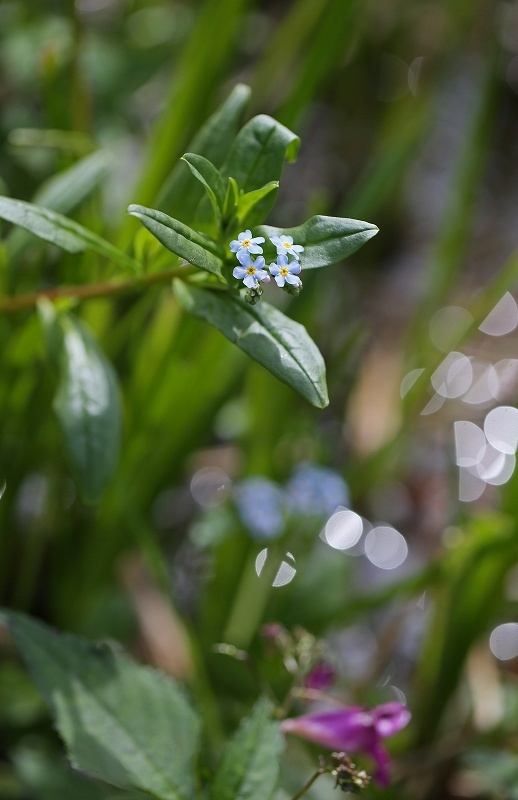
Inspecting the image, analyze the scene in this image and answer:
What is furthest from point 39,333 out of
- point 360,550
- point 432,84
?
point 432,84

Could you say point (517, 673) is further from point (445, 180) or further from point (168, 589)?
point (445, 180)

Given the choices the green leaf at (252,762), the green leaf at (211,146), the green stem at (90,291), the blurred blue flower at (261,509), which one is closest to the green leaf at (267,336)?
the green stem at (90,291)

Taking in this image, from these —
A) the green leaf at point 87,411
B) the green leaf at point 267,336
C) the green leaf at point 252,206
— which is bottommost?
the green leaf at point 87,411

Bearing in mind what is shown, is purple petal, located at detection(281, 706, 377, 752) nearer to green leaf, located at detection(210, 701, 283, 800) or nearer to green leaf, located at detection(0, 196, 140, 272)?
green leaf, located at detection(210, 701, 283, 800)

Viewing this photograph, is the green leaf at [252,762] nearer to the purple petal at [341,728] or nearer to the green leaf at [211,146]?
the purple petal at [341,728]

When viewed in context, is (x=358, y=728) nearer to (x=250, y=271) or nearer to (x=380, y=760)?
(x=380, y=760)
